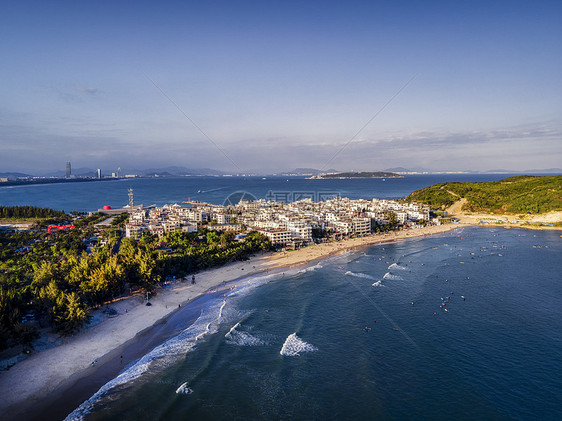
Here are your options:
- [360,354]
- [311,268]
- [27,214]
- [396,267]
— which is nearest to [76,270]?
[360,354]

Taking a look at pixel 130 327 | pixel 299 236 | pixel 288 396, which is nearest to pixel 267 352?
pixel 288 396

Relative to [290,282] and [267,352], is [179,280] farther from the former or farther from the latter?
[267,352]

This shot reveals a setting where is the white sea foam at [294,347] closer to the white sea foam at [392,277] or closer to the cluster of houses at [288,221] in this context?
the white sea foam at [392,277]

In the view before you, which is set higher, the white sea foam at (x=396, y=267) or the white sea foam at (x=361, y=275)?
the white sea foam at (x=396, y=267)

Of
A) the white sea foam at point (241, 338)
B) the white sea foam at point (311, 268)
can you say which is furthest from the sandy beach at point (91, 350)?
the white sea foam at point (241, 338)

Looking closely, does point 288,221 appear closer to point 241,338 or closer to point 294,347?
point 241,338

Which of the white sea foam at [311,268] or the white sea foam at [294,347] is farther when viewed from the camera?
the white sea foam at [311,268]

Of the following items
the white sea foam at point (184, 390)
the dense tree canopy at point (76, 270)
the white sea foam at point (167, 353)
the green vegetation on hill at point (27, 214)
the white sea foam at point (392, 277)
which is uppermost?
the green vegetation on hill at point (27, 214)
